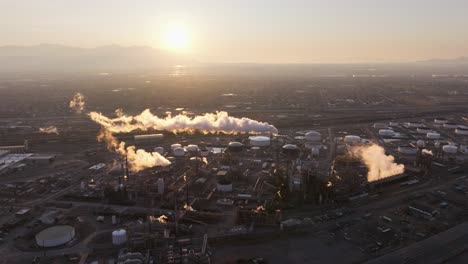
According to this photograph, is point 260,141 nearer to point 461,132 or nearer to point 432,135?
point 432,135

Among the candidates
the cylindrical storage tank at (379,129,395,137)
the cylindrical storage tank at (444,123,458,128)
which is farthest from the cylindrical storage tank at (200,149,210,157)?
the cylindrical storage tank at (444,123,458,128)

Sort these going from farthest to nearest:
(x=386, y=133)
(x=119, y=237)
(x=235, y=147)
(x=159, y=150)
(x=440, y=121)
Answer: (x=440, y=121), (x=386, y=133), (x=235, y=147), (x=159, y=150), (x=119, y=237)

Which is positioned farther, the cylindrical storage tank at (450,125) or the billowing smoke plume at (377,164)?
the cylindrical storage tank at (450,125)

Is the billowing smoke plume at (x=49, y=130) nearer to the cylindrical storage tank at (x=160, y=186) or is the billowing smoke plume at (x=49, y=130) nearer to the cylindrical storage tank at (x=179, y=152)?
the cylindrical storage tank at (x=179, y=152)

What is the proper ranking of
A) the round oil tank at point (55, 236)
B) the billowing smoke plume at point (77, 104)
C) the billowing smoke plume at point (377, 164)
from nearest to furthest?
the round oil tank at point (55, 236) < the billowing smoke plume at point (377, 164) < the billowing smoke plume at point (77, 104)

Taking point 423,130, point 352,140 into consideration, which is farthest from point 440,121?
point 352,140

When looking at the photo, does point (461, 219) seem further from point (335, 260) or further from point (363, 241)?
point (335, 260)

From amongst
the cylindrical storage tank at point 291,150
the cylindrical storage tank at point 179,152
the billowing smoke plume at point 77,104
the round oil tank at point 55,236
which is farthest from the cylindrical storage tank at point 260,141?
the billowing smoke plume at point 77,104
